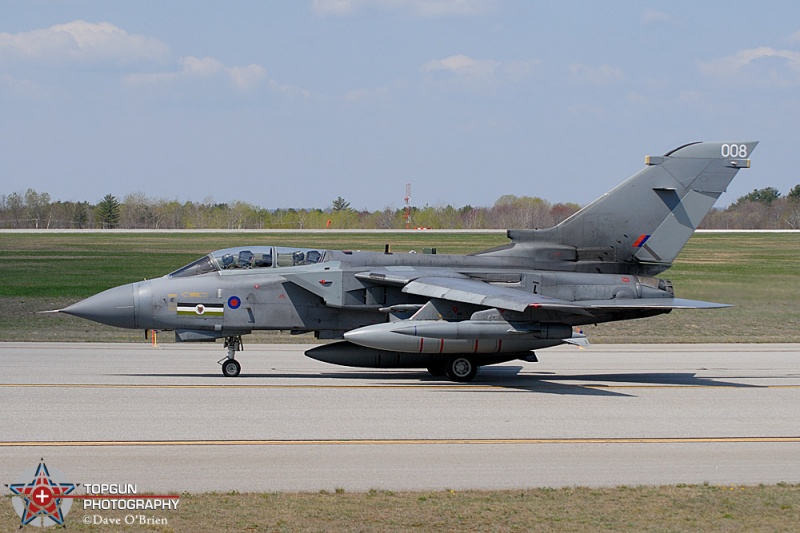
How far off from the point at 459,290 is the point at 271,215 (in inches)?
4528

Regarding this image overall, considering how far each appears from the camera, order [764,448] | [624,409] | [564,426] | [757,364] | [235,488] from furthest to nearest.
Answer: [757,364], [624,409], [564,426], [764,448], [235,488]

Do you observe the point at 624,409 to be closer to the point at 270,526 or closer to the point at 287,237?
the point at 270,526

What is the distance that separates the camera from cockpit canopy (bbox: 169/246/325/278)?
1802 centimetres

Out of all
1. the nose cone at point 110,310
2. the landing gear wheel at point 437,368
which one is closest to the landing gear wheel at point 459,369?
the landing gear wheel at point 437,368

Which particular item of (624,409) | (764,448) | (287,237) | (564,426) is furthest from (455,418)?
(287,237)

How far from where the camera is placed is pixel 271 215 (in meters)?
130

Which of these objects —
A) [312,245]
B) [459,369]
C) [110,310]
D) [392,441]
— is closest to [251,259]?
[110,310]

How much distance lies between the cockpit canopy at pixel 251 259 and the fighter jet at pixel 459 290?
0.08ft

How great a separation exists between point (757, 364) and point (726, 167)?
4.65m

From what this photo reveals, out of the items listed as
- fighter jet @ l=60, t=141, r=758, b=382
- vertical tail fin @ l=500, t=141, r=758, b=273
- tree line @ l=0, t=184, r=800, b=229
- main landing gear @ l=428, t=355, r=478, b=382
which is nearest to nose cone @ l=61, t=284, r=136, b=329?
fighter jet @ l=60, t=141, r=758, b=382

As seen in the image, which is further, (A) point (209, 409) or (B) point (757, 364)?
(B) point (757, 364)

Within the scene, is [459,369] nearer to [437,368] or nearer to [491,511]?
[437,368]

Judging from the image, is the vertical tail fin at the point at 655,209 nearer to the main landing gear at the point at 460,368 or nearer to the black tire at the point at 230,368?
the main landing gear at the point at 460,368

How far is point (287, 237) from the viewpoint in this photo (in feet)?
243
